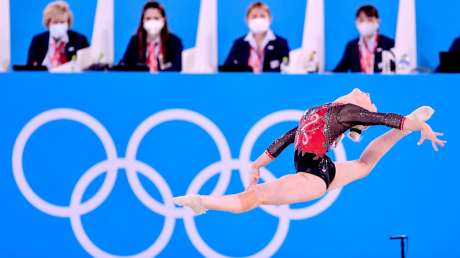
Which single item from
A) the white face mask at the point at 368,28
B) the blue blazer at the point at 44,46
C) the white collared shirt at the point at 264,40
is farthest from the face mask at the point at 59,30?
the white face mask at the point at 368,28

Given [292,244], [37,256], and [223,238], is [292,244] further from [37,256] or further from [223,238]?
[37,256]

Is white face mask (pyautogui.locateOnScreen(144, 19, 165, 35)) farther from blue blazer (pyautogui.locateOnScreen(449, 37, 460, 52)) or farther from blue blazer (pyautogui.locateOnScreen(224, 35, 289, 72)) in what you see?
blue blazer (pyautogui.locateOnScreen(449, 37, 460, 52))

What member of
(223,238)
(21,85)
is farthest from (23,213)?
(223,238)

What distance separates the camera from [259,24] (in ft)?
34.8

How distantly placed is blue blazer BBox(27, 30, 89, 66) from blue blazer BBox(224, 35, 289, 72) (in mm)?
1508

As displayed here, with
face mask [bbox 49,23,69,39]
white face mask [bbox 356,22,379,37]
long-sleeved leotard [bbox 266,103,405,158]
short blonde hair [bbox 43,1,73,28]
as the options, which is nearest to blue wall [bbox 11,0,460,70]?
short blonde hair [bbox 43,1,73,28]

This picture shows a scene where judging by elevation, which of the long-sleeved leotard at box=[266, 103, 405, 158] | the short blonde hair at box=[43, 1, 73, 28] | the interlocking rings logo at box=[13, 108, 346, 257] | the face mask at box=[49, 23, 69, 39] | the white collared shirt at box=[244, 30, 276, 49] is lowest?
the interlocking rings logo at box=[13, 108, 346, 257]

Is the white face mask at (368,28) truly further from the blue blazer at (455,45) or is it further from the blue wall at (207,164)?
the blue wall at (207,164)

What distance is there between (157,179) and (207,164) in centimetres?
44

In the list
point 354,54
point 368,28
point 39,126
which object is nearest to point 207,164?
point 39,126

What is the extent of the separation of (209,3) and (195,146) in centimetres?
259

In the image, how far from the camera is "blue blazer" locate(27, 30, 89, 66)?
416 inches

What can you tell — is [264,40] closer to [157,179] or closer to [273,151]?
[157,179]

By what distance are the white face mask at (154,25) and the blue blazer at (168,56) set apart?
5.3 inches
